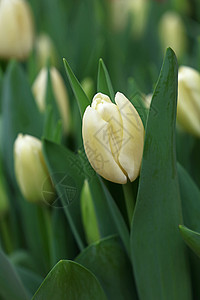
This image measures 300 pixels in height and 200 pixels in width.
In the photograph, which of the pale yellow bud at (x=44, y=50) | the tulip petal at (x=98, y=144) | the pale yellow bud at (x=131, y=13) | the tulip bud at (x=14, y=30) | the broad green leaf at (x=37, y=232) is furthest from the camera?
the pale yellow bud at (x=131, y=13)

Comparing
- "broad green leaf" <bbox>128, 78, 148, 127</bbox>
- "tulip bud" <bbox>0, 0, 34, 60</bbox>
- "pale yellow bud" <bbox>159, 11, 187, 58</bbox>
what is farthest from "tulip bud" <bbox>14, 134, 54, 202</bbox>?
"pale yellow bud" <bbox>159, 11, 187, 58</bbox>

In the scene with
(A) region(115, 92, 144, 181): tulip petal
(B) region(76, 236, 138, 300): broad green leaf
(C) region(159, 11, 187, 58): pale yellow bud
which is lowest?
(B) region(76, 236, 138, 300): broad green leaf

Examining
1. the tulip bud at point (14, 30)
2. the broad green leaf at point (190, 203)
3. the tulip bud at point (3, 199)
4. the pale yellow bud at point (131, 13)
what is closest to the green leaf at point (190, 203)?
the broad green leaf at point (190, 203)

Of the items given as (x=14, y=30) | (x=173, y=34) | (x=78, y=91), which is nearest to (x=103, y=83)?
(x=78, y=91)

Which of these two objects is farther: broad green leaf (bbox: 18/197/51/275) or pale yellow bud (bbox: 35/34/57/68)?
pale yellow bud (bbox: 35/34/57/68)

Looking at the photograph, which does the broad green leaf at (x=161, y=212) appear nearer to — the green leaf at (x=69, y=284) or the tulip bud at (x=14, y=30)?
the green leaf at (x=69, y=284)

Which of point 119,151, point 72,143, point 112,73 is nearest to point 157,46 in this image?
point 112,73

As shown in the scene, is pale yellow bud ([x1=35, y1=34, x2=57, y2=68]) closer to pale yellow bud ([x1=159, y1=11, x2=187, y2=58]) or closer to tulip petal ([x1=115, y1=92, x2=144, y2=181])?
pale yellow bud ([x1=159, y1=11, x2=187, y2=58])
